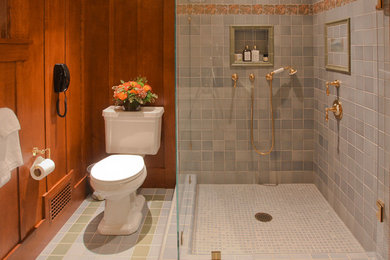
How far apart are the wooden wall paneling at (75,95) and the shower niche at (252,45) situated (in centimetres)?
132

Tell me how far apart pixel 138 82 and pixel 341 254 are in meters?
2.01

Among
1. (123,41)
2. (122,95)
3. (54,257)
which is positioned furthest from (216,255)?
(123,41)

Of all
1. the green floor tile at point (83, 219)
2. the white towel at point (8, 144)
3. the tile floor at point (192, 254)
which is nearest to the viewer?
the white towel at point (8, 144)

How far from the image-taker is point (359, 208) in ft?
6.75

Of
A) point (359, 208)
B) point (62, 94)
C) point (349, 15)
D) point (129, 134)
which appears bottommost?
point (359, 208)

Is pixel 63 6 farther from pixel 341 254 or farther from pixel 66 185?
pixel 341 254

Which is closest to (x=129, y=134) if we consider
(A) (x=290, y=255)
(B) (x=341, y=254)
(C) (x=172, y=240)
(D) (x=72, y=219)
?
(D) (x=72, y=219)

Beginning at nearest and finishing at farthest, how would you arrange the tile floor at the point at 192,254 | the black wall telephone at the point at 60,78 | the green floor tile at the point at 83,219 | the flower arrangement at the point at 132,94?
1. the tile floor at the point at 192,254
2. the black wall telephone at the point at 60,78
3. the green floor tile at the point at 83,219
4. the flower arrangement at the point at 132,94

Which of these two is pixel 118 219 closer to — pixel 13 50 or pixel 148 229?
pixel 148 229

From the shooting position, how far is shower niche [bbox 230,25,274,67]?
2713 mm

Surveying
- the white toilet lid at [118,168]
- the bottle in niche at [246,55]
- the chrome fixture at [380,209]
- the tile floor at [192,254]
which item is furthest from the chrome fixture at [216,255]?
the bottle in niche at [246,55]

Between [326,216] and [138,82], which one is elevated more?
[138,82]

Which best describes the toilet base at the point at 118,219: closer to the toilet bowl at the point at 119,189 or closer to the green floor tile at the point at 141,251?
the toilet bowl at the point at 119,189

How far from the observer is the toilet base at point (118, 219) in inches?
94.8
